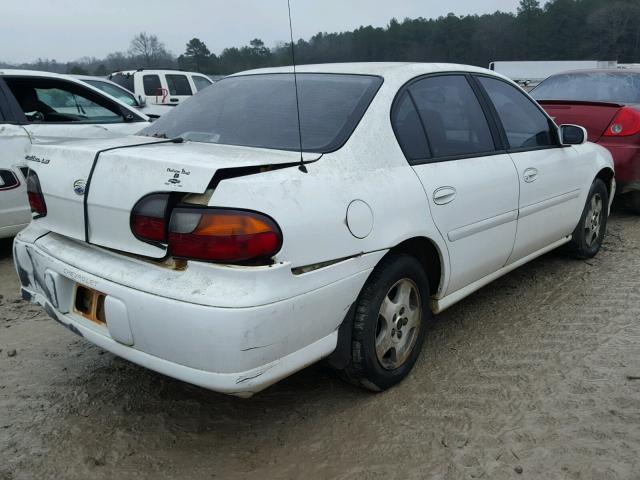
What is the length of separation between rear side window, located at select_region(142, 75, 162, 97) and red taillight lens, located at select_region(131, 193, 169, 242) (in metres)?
11.3

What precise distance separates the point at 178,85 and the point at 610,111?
33.2 ft

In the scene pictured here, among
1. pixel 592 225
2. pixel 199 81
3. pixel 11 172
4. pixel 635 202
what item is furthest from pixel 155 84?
pixel 592 225

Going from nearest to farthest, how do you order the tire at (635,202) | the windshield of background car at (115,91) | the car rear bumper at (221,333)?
the car rear bumper at (221,333) → the tire at (635,202) → the windshield of background car at (115,91)

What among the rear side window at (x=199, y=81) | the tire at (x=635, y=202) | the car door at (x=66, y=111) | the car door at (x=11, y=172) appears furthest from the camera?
the rear side window at (x=199, y=81)

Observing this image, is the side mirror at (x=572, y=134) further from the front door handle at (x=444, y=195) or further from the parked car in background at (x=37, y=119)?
the parked car in background at (x=37, y=119)

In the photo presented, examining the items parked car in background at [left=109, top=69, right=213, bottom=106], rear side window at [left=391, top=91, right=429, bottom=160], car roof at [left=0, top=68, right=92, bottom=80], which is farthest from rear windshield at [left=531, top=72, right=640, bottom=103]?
parked car in background at [left=109, top=69, right=213, bottom=106]

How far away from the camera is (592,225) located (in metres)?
4.59

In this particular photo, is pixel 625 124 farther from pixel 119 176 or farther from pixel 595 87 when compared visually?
pixel 119 176

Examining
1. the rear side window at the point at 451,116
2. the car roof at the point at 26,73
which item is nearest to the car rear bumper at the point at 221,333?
the rear side window at the point at 451,116

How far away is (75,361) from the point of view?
312 cm

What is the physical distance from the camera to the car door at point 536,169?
3494 mm

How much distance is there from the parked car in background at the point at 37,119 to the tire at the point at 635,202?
5.13 m

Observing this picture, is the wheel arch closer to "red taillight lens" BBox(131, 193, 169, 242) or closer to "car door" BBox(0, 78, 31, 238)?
"red taillight lens" BBox(131, 193, 169, 242)

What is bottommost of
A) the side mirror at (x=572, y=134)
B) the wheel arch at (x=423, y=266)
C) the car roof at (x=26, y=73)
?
the wheel arch at (x=423, y=266)
